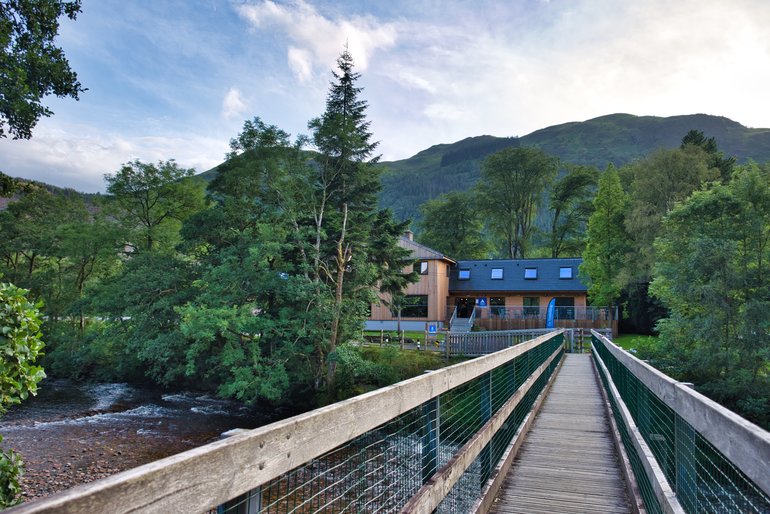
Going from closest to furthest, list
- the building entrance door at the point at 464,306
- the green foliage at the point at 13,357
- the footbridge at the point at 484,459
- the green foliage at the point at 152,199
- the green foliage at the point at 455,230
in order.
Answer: the footbridge at the point at 484,459 < the green foliage at the point at 13,357 < the green foliage at the point at 152,199 < the building entrance door at the point at 464,306 < the green foliage at the point at 455,230

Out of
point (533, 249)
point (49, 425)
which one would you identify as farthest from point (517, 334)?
point (533, 249)

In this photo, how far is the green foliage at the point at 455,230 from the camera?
158ft

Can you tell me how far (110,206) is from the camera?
2688 cm

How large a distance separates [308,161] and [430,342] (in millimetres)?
12102

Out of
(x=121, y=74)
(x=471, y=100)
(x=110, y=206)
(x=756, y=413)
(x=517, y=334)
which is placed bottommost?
(x=756, y=413)

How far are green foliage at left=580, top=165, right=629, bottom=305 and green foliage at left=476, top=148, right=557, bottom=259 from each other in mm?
18767

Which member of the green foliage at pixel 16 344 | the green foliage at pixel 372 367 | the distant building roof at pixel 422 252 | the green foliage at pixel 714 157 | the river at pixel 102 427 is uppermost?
the green foliage at pixel 714 157

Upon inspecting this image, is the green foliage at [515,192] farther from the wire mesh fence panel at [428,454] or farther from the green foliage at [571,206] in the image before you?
the wire mesh fence panel at [428,454]

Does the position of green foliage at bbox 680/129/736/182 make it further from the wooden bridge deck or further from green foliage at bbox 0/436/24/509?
green foliage at bbox 0/436/24/509

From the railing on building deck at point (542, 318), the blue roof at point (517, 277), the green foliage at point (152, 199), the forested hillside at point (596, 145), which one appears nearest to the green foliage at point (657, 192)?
the railing on building deck at point (542, 318)

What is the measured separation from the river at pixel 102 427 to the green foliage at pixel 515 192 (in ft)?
122

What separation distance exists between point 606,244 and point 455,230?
64.5ft

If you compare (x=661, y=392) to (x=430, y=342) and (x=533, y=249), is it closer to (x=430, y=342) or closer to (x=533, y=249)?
(x=430, y=342)

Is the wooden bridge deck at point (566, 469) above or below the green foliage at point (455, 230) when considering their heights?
below
